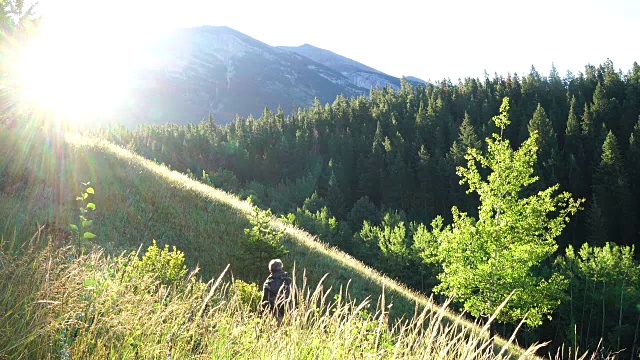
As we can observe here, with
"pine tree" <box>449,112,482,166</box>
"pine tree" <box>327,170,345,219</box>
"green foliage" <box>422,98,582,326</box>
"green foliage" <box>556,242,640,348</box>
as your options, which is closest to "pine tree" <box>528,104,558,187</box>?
"pine tree" <box>449,112,482,166</box>

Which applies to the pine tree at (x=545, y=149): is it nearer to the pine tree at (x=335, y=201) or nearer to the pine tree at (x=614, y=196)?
the pine tree at (x=614, y=196)

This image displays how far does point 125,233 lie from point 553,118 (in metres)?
100

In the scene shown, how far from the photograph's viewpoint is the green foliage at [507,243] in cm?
1767

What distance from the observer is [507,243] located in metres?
18.2

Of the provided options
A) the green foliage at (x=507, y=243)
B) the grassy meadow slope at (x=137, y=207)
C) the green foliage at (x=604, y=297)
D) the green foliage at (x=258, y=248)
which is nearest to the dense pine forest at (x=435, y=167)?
the green foliage at (x=604, y=297)

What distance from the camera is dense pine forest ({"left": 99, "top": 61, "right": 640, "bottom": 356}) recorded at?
166ft

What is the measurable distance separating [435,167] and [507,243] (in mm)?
70371

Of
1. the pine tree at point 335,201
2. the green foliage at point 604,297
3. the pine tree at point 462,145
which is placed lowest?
the pine tree at point 335,201

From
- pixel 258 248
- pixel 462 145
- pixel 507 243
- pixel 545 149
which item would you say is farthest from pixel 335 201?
pixel 258 248

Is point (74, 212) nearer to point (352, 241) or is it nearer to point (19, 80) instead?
point (19, 80)

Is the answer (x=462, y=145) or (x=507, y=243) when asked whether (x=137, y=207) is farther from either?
(x=462, y=145)

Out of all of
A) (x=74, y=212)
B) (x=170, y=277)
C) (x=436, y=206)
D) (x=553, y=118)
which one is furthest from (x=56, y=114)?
(x=553, y=118)

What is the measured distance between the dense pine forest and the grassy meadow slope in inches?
1267

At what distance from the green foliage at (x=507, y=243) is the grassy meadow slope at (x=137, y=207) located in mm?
3377
